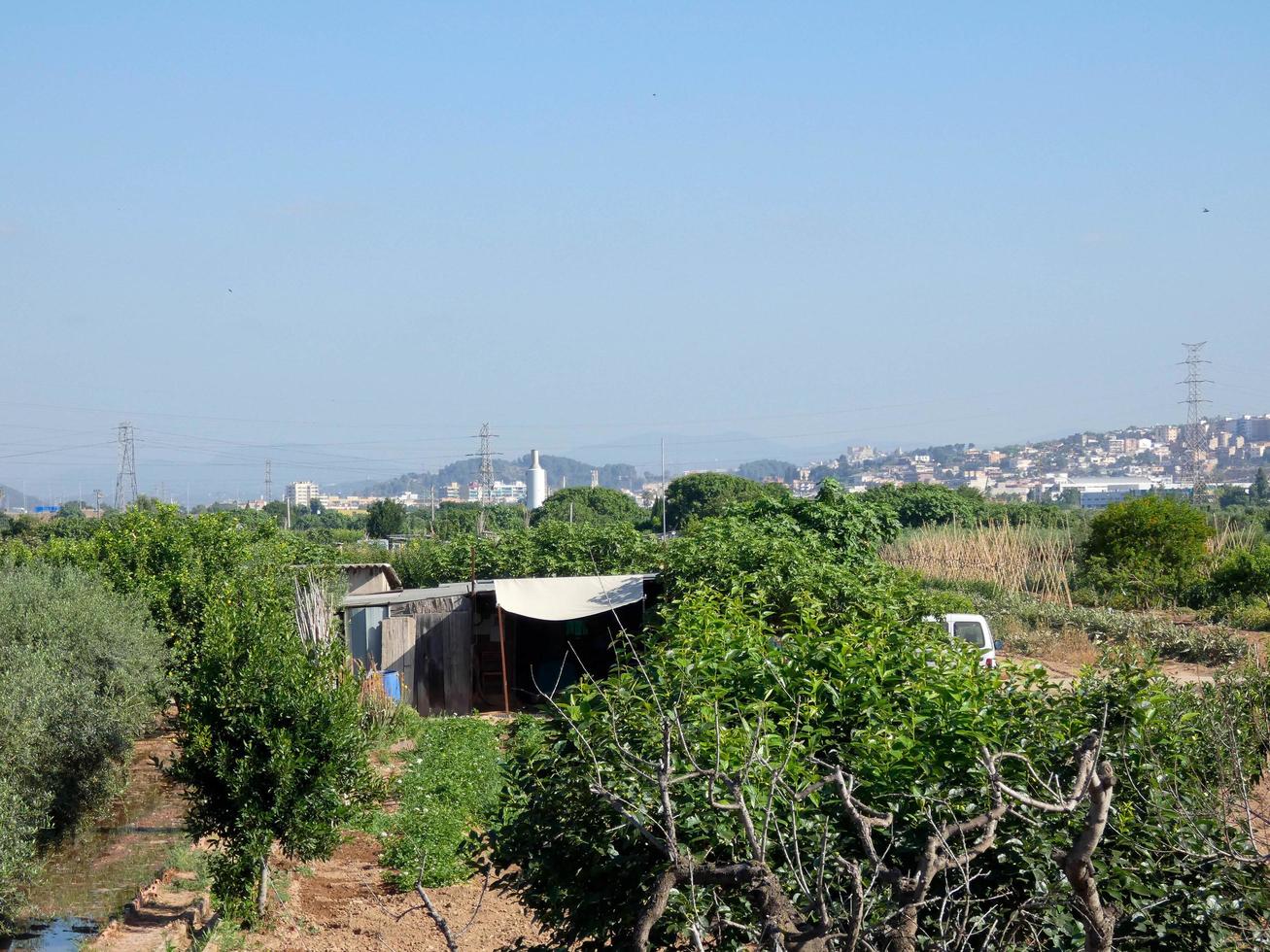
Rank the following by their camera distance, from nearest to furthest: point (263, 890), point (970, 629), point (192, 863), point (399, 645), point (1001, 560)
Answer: point (263, 890) < point (192, 863) < point (970, 629) < point (399, 645) < point (1001, 560)

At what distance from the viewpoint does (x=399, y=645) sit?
58.1 feet

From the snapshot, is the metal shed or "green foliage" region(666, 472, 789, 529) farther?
"green foliage" region(666, 472, 789, 529)

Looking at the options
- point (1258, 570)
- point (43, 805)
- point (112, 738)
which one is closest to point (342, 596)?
point (112, 738)

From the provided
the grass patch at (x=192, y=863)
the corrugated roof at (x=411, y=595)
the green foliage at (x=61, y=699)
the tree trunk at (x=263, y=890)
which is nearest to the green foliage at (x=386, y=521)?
the corrugated roof at (x=411, y=595)

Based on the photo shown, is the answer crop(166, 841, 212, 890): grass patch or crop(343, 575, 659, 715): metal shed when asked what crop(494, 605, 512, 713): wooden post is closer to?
crop(343, 575, 659, 715): metal shed

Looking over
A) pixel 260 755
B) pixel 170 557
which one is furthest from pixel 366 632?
pixel 260 755

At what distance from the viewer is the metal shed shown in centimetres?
1716

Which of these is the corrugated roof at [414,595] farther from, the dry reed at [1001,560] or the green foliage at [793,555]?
the dry reed at [1001,560]

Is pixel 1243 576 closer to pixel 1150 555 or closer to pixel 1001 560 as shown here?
pixel 1150 555

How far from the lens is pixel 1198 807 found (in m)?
5.13

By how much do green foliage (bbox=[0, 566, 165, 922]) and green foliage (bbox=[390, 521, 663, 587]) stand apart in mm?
6105

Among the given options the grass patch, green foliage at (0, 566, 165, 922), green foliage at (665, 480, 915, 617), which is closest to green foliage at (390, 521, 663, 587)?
green foliage at (665, 480, 915, 617)

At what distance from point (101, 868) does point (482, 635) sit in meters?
7.90

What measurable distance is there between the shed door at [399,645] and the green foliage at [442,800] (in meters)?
2.12
